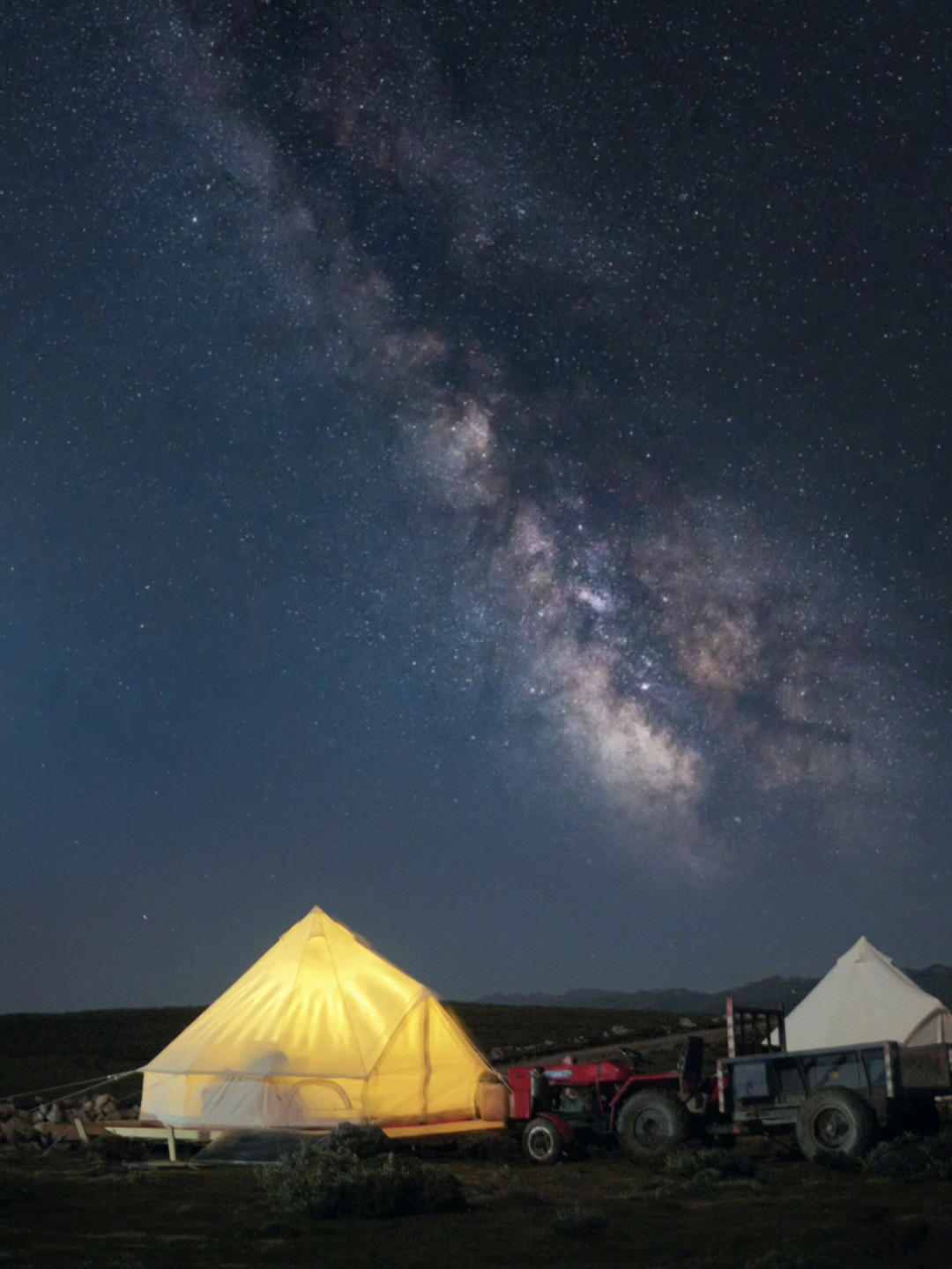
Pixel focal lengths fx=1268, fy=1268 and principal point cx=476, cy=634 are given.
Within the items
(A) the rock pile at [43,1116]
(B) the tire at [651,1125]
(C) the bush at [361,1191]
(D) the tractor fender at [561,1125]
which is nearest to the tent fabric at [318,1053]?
(A) the rock pile at [43,1116]

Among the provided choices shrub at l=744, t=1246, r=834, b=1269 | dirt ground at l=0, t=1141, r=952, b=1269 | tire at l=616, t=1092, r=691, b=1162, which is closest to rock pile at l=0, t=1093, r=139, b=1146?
dirt ground at l=0, t=1141, r=952, b=1269

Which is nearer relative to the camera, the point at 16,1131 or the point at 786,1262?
the point at 786,1262

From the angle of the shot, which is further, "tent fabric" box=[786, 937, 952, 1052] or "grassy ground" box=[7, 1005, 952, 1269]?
"tent fabric" box=[786, 937, 952, 1052]

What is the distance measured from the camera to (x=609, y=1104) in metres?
18.2

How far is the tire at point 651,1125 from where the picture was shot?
17156mm

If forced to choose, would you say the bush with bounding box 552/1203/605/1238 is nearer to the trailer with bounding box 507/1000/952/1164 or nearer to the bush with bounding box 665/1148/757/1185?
the bush with bounding box 665/1148/757/1185

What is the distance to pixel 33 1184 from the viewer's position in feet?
50.3

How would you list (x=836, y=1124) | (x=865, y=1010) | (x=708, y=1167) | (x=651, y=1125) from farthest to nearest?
(x=865, y=1010) → (x=651, y=1125) → (x=836, y=1124) → (x=708, y=1167)

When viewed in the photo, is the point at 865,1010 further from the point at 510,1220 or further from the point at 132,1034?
the point at 132,1034

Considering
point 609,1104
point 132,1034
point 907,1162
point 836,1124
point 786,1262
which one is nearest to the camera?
point 786,1262

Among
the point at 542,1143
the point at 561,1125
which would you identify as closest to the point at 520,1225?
the point at 561,1125

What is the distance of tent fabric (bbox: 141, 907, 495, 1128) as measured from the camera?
19.2 m

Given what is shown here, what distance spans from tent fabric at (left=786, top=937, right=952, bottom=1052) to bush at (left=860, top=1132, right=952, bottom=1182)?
13423 mm

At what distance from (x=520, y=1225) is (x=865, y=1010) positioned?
67.0 ft
